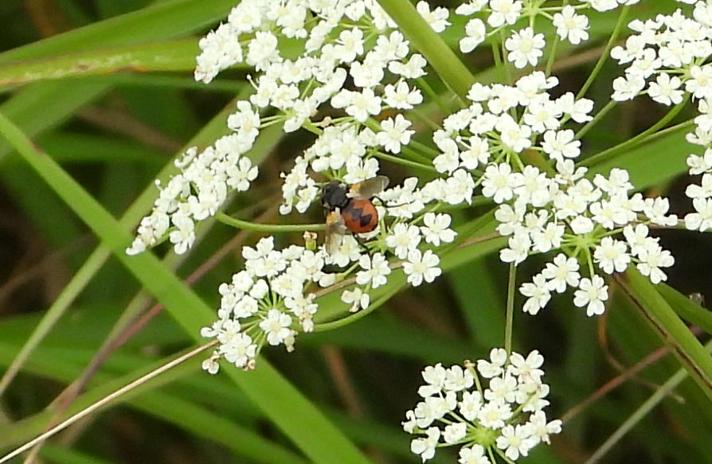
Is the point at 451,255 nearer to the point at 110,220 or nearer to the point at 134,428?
the point at 110,220

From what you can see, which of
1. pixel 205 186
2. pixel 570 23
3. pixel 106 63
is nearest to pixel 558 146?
pixel 570 23

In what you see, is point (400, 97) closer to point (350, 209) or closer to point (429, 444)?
point (350, 209)

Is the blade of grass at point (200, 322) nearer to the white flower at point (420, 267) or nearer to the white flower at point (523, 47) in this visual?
the white flower at point (420, 267)

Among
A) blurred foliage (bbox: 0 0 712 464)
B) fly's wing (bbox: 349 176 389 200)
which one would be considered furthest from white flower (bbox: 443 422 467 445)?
blurred foliage (bbox: 0 0 712 464)

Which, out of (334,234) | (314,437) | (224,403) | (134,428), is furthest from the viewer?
(134,428)

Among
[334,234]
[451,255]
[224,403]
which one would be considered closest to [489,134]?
[334,234]

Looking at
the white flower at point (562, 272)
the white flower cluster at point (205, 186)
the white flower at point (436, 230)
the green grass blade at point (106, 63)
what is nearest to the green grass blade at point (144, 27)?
the green grass blade at point (106, 63)
